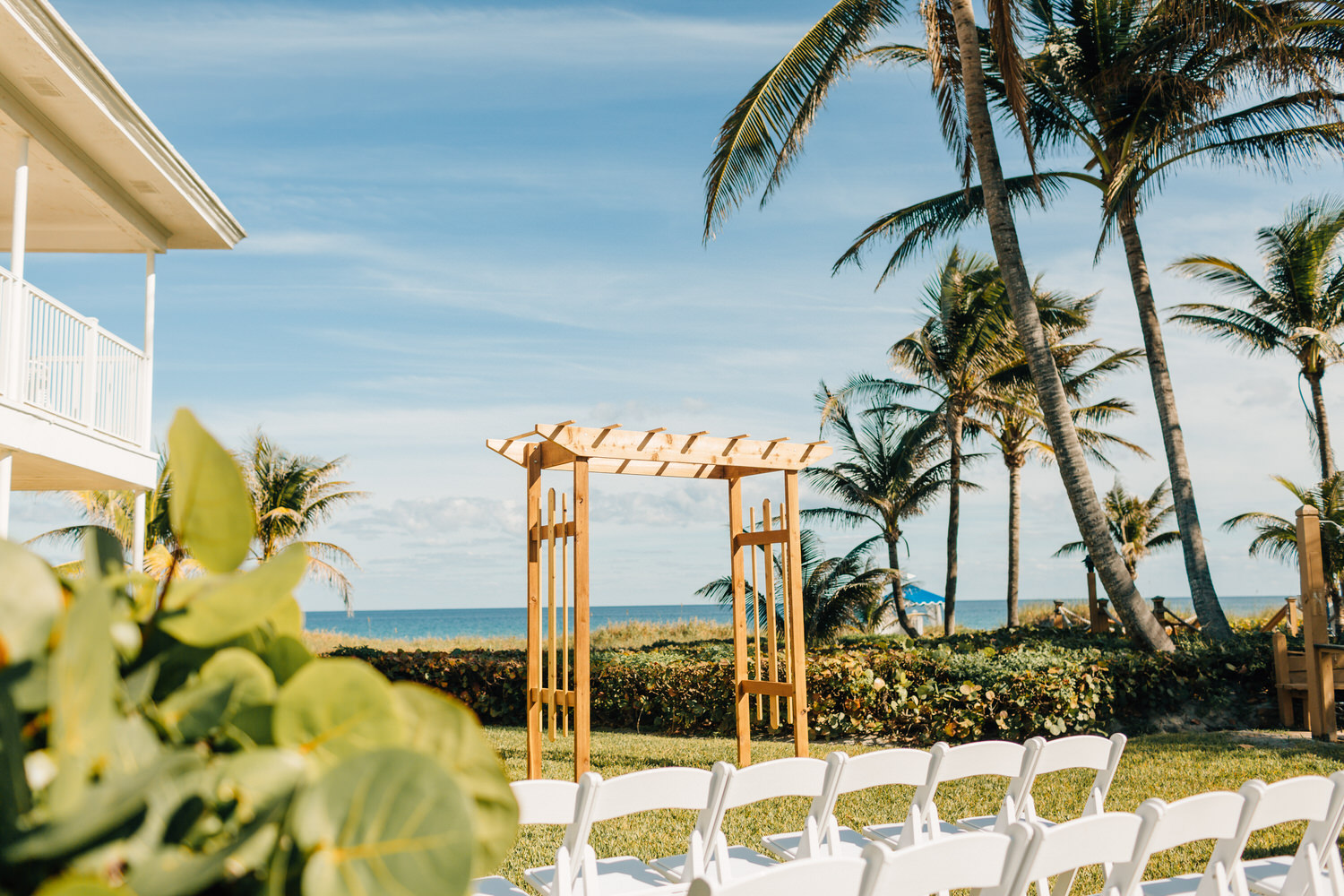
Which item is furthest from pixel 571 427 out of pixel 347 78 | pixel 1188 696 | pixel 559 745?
pixel 347 78

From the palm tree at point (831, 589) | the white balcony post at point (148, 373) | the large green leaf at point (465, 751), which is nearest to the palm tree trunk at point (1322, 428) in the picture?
the palm tree at point (831, 589)

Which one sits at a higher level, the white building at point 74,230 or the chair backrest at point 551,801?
the white building at point 74,230

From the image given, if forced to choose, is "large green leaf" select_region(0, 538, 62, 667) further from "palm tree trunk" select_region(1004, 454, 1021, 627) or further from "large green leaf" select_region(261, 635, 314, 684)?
"palm tree trunk" select_region(1004, 454, 1021, 627)

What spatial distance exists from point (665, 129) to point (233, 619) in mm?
26738

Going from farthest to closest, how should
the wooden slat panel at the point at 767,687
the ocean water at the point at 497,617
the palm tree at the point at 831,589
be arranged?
the ocean water at the point at 497,617, the palm tree at the point at 831,589, the wooden slat panel at the point at 767,687

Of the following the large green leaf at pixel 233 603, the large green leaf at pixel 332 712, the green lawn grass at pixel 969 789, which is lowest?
the green lawn grass at pixel 969 789

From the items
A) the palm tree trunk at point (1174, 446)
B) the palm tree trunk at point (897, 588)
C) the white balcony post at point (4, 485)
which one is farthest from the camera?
the palm tree trunk at point (897, 588)

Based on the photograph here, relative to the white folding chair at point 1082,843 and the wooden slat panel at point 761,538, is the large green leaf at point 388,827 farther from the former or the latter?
the wooden slat panel at point 761,538

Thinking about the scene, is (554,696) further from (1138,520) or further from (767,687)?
(1138,520)

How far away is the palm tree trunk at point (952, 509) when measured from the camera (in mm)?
18484

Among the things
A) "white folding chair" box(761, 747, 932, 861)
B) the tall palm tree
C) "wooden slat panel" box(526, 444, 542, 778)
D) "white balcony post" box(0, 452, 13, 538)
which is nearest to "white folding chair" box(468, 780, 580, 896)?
"white folding chair" box(761, 747, 932, 861)

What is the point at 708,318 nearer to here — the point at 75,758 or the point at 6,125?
the point at 6,125

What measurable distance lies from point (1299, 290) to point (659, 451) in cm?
1495

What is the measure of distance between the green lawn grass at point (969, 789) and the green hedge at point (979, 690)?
0.66 m
